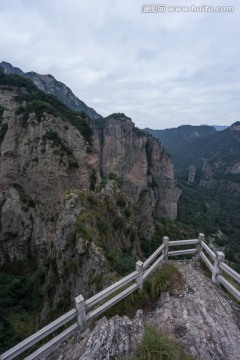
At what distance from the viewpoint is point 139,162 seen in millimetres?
72438

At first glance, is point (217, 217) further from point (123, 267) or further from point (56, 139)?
point (123, 267)

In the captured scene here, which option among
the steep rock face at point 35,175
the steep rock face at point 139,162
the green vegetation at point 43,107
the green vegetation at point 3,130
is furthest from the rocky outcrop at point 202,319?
the steep rock face at point 139,162

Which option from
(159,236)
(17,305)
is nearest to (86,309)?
(17,305)

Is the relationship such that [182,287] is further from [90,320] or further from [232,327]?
[90,320]

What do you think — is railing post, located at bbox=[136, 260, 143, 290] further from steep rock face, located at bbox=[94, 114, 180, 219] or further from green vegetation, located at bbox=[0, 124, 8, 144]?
steep rock face, located at bbox=[94, 114, 180, 219]

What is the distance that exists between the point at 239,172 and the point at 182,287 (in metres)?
165

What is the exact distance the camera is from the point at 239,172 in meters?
152

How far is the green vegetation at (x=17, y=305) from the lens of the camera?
1657cm

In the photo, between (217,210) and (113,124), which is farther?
(217,210)

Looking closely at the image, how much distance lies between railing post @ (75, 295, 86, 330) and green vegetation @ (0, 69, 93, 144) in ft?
87.8

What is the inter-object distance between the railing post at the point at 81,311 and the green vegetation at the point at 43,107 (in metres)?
26.8

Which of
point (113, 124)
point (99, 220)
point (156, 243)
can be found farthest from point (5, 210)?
point (113, 124)

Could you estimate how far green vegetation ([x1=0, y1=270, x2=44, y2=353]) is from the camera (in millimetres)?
16567

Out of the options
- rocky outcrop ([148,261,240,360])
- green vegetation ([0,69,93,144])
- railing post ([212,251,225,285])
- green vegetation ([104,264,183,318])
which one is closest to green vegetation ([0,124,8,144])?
green vegetation ([0,69,93,144])
